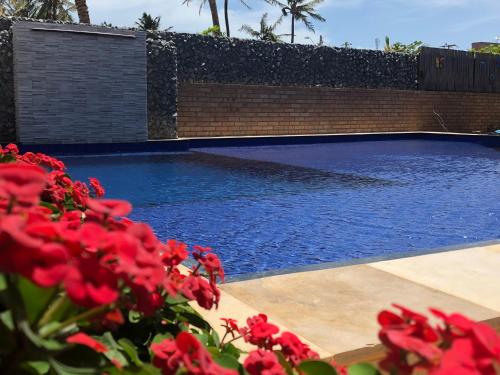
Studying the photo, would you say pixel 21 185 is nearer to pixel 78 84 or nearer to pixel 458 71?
pixel 78 84

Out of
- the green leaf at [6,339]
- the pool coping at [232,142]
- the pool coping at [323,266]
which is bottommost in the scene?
the pool coping at [323,266]

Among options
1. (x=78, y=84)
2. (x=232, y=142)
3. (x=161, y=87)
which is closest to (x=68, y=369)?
(x=78, y=84)

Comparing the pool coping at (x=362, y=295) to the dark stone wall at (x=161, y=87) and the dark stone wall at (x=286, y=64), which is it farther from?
the dark stone wall at (x=286, y=64)

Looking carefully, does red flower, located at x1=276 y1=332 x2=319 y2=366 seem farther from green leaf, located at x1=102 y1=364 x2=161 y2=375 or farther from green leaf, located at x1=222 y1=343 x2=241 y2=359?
green leaf, located at x1=102 y1=364 x2=161 y2=375

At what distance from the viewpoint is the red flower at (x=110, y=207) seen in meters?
0.66

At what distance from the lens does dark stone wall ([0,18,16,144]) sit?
1255 cm

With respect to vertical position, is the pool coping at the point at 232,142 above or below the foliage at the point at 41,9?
below

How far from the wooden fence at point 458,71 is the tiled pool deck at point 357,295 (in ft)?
53.2

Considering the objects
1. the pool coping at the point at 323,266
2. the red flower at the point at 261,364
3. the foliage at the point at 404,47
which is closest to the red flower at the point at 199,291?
the red flower at the point at 261,364

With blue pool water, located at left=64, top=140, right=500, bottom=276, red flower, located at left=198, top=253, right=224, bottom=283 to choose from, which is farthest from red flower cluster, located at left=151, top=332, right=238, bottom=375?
blue pool water, located at left=64, top=140, right=500, bottom=276

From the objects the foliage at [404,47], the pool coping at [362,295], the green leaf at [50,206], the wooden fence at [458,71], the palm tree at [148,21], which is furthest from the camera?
the foliage at [404,47]

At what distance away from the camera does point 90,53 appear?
13.1 metres

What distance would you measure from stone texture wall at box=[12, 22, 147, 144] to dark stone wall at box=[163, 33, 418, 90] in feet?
5.25

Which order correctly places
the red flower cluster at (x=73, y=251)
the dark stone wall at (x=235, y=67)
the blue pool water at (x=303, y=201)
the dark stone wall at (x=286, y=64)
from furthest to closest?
1. the dark stone wall at (x=286, y=64)
2. the dark stone wall at (x=235, y=67)
3. the blue pool water at (x=303, y=201)
4. the red flower cluster at (x=73, y=251)
